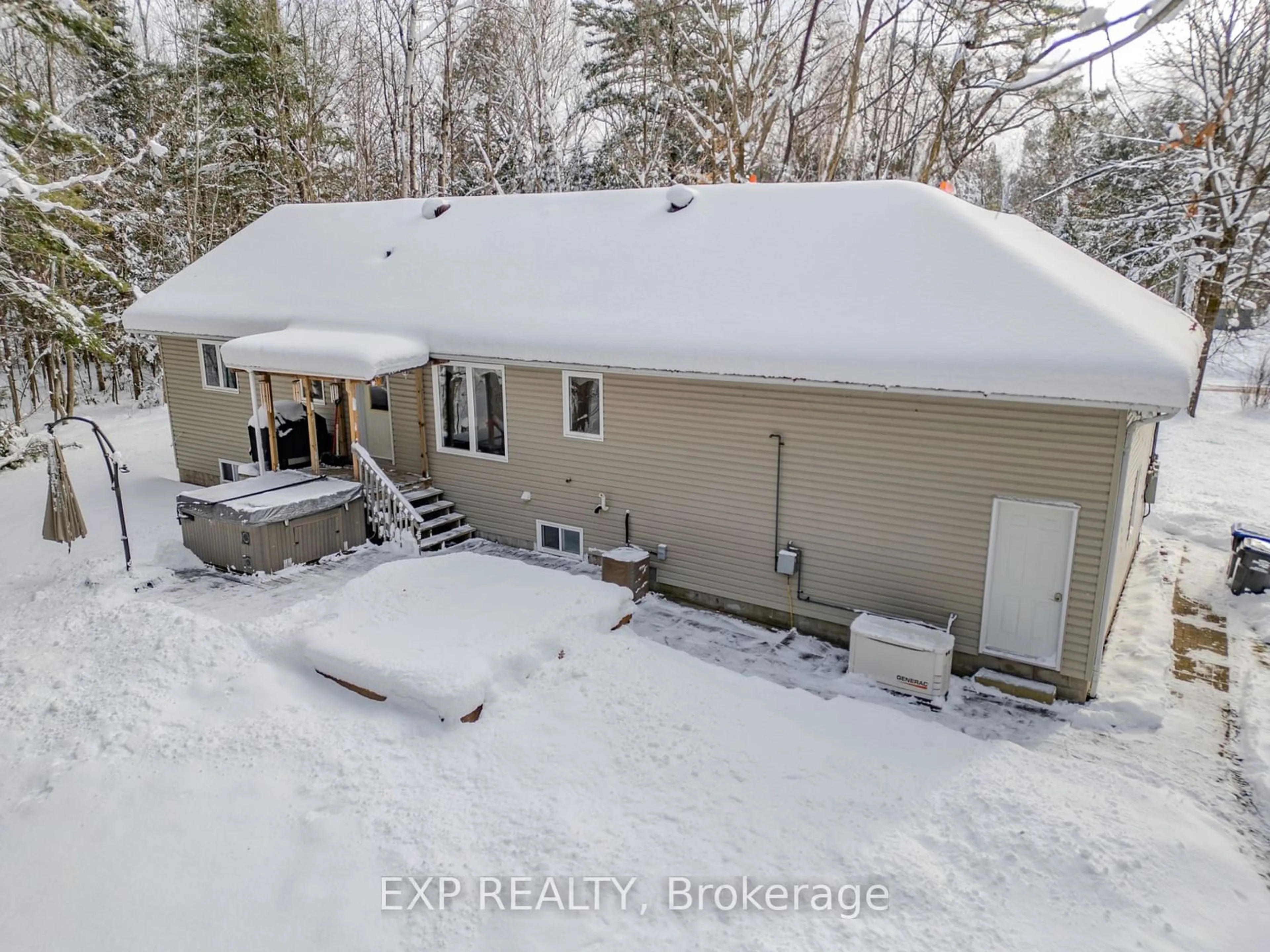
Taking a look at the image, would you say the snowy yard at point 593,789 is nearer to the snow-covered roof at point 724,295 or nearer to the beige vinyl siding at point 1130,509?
the beige vinyl siding at point 1130,509

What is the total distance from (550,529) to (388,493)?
2.47 metres

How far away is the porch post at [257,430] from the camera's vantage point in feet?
38.4

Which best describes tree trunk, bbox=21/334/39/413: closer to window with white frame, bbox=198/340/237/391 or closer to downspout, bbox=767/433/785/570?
window with white frame, bbox=198/340/237/391

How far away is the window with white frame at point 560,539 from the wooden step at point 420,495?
1854 millimetres

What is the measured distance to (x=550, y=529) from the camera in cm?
1077

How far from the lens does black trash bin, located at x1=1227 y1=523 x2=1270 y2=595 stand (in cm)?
955

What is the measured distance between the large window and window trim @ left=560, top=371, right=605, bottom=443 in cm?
108

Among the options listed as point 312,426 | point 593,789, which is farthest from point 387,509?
point 593,789

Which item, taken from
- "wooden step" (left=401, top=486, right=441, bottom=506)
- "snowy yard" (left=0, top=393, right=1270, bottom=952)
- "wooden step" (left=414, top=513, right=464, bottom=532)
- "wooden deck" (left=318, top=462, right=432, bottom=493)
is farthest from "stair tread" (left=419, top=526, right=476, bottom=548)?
"snowy yard" (left=0, top=393, right=1270, bottom=952)

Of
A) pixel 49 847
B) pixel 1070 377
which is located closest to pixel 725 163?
pixel 1070 377

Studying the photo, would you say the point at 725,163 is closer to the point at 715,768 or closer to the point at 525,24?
the point at 525,24

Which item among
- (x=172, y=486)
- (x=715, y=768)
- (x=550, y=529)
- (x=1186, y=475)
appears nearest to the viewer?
→ (x=715, y=768)

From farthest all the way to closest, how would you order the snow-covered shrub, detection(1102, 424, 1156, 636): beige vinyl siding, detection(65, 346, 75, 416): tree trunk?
1. detection(65, 346, 75, 416): tree trunk
2. the snow-covered shrub
3. detection(1102, 424, 1156, 636): beige vinyl siding

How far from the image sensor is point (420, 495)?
1127 cm
